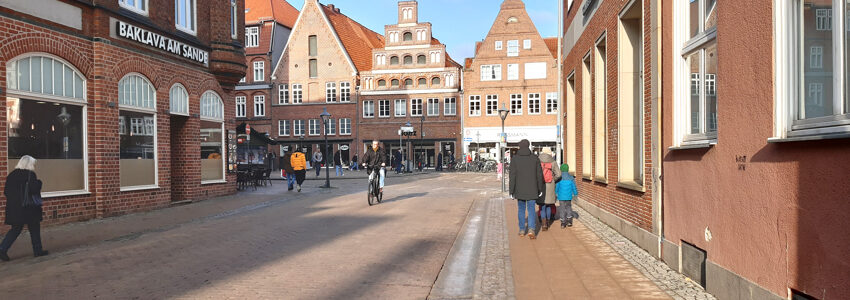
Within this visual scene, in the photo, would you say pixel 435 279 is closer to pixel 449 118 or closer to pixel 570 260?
Result: pixel 570 260

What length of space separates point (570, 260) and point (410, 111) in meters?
40.2

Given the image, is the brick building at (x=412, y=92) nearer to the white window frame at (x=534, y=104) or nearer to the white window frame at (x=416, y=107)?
the white window frame at (x=416, y=107)

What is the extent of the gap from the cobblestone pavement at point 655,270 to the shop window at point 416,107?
3741cm

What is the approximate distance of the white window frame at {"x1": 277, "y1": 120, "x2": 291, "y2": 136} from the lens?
49.8m

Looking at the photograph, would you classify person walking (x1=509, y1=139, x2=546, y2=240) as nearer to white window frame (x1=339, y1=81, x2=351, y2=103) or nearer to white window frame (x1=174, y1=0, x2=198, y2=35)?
white window frame (x1=174, y1=0, x2=198, y2=35)

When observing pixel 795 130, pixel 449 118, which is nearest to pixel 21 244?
pixel 795 130

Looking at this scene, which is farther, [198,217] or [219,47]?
[219,47]

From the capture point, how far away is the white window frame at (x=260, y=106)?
5041 centimetres

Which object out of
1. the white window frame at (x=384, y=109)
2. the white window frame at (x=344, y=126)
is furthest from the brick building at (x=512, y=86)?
the white window frame at (x=344, y=126)

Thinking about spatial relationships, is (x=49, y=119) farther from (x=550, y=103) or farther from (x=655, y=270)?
(x=550, y=103)

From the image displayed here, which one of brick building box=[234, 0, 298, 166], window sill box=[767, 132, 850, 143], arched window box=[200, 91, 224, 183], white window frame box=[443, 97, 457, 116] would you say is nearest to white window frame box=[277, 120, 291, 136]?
brick building box=[234, 0, 298, 166]

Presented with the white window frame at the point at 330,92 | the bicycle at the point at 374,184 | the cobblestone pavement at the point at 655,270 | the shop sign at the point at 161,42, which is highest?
the white window frame at the point at 330,92

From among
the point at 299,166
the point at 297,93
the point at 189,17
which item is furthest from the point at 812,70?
the point at 297,93

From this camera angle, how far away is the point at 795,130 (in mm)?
3936
